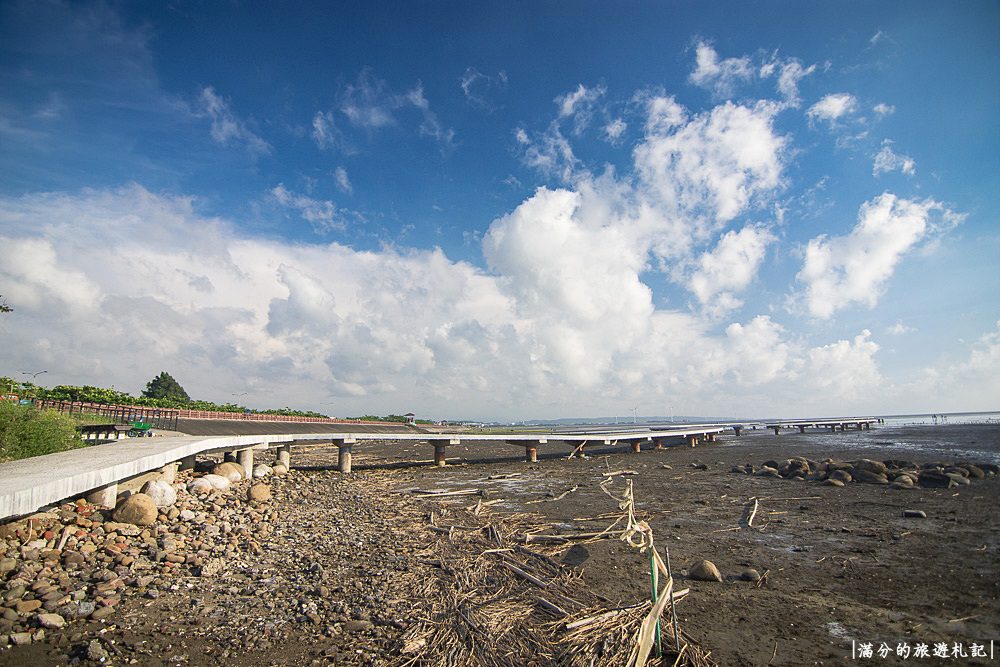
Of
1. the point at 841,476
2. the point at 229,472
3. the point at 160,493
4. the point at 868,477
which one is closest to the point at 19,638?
the point at 160,493

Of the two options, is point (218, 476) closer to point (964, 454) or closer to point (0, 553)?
point (0, 553)

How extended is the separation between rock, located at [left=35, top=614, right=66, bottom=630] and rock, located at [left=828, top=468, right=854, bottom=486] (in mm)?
24348

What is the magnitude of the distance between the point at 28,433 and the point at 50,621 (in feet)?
35.6

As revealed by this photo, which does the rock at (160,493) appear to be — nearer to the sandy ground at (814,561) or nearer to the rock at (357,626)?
the rock at (357,626)

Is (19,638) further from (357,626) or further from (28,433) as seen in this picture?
(28,433)

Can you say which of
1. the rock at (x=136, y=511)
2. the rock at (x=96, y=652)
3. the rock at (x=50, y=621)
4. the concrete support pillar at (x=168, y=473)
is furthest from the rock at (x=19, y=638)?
the concrete support pillar at (x=168, y=473)

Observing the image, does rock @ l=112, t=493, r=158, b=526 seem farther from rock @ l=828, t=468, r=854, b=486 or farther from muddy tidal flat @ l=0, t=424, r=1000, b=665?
rock @ l=828, t=468, r=854, b=486

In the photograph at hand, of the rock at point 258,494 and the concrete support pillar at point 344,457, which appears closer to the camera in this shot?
the rock at point 258,494

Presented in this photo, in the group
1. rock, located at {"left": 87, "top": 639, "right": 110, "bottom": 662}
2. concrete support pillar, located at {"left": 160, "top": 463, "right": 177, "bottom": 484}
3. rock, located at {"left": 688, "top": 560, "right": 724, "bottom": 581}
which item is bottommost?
rock, located at {"left": 688, "top": 560, "right": 724, "bottom": 581}

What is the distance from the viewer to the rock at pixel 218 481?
14.0 meters

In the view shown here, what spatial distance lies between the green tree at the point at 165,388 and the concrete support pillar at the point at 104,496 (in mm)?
76444

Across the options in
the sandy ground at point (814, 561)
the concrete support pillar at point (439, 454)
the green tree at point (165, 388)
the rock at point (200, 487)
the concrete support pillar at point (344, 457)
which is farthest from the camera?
the green tree at point (165, 388)

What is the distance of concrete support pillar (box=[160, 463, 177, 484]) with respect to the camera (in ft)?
40.0

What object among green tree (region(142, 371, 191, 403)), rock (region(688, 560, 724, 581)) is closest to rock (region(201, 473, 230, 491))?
rock (region(688, 560, 724, 581))
